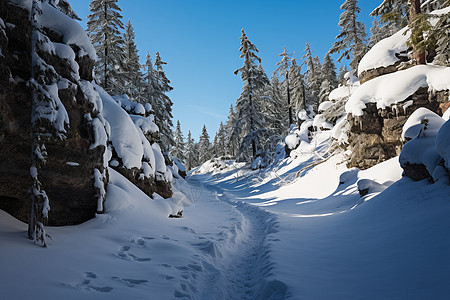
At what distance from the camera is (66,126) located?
5523 millimetres

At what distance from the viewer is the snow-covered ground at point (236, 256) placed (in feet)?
10.9

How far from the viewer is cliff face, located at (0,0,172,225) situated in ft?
16.2

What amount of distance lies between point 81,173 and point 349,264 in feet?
22.0

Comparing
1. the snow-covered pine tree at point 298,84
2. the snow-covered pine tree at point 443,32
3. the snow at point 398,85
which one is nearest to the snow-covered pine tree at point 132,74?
the snow at point 398,85

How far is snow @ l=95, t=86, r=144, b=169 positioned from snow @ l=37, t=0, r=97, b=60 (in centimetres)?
233

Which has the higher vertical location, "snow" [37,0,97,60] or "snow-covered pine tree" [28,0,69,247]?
"snow" [37,0,97,60]

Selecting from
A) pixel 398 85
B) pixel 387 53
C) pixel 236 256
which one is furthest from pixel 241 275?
pixel 387 53

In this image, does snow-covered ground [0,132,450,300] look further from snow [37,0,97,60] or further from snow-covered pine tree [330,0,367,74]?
snow-covered pine tree [330,0,367,74]

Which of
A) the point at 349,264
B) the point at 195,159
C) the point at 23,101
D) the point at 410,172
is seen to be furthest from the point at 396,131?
the point at 195,159

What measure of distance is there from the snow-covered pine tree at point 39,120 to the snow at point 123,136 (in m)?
3.54

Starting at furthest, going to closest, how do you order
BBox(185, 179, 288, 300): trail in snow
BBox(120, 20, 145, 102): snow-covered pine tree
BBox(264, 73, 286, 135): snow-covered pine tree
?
BBox(264, 73, 286, 135): snow-covered pine tree, BBox(120, 20, 145, 102): snow-covered pine tree, BBox(185, 179, 288, 300): trail in snow

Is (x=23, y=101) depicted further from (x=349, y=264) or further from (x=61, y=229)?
(x=349, y=264)

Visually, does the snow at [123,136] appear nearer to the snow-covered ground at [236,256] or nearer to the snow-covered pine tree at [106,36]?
the snow-covered ground at [236,256]

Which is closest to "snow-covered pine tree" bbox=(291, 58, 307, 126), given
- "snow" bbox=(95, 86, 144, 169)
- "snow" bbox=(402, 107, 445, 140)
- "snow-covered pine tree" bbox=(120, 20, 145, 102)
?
"snow-covered pine tree" bbox=(120, 20, 145, 102)
